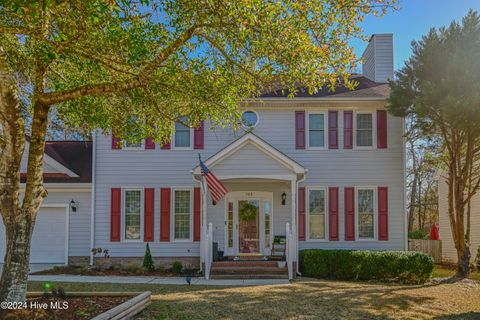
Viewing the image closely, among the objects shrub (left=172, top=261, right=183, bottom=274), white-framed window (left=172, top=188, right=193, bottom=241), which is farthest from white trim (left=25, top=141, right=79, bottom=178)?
shrub (left=172, top=261, right=183, bottom=274)

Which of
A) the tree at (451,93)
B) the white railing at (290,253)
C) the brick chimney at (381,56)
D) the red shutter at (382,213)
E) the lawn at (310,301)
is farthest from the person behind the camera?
the brick chimney at (381,56)

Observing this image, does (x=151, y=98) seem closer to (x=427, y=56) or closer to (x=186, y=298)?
(x=186, y=298)

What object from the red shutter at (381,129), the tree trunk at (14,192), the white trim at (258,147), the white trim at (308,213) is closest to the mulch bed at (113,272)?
the white trim at (258,147)

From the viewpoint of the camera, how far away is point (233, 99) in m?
8.91

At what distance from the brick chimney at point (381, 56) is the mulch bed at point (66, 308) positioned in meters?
12.8

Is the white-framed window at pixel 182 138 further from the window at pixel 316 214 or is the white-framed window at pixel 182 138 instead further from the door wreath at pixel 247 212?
the window at pixel 316 214

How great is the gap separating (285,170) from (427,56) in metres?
5.30

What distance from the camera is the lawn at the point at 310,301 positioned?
8219mm

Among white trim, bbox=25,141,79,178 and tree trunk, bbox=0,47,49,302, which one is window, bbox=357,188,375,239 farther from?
tree trunk, bbox=0,47,49,302

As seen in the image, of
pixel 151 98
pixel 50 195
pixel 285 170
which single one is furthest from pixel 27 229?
pixel 50 195

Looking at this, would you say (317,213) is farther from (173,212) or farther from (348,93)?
(173,212)

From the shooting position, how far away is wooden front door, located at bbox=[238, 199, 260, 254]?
15.1 meters

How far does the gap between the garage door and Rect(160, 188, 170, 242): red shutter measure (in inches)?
137

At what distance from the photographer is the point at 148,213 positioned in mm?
15109
